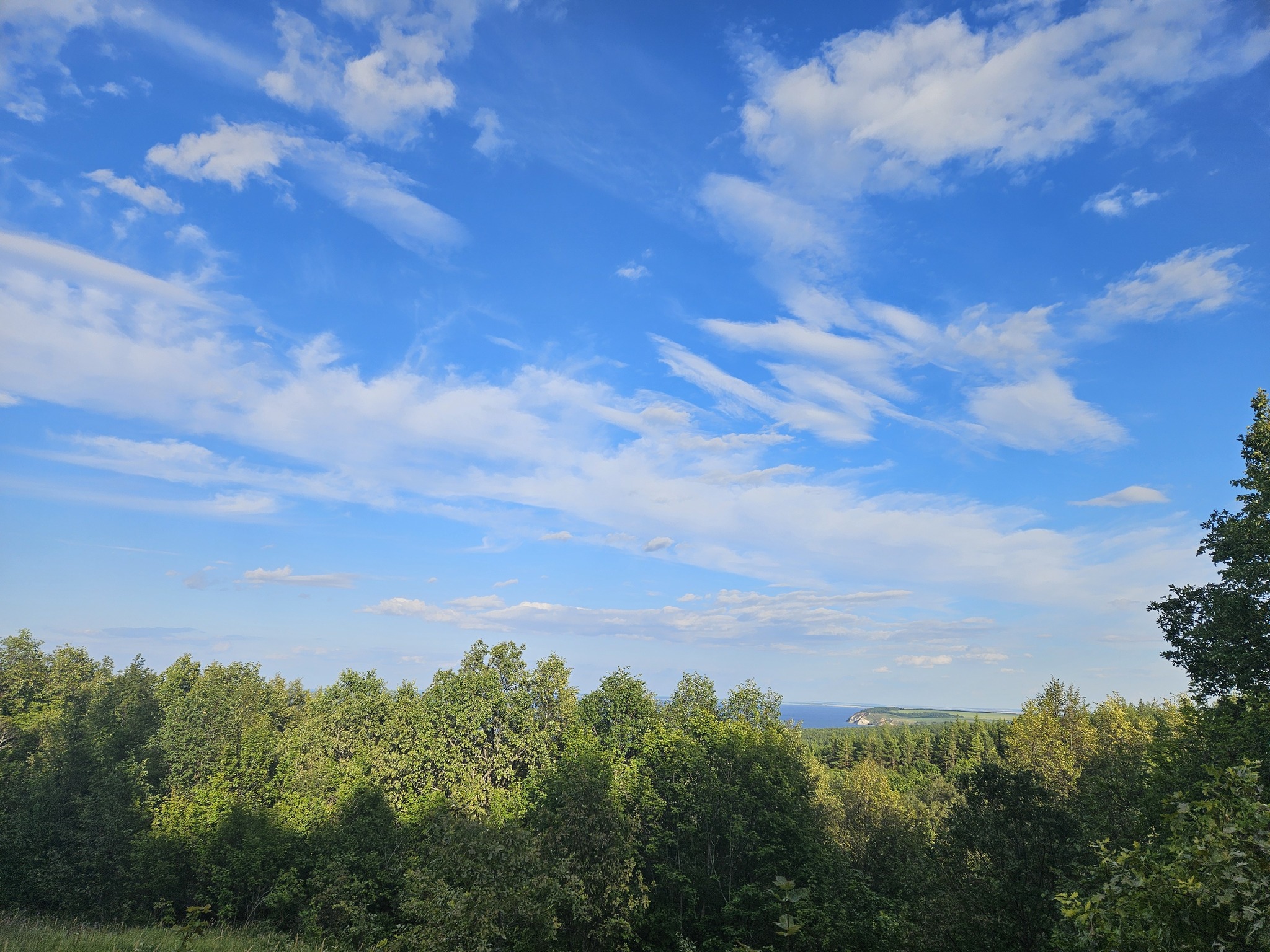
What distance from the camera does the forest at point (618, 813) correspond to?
1641 cm

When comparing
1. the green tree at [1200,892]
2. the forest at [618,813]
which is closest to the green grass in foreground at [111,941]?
the forest at [618,813]

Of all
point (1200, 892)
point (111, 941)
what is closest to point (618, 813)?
point (111, 941)

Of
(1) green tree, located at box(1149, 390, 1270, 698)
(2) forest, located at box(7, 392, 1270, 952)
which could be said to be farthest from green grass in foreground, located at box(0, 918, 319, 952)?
(1) green tree, located at box(1149, 390, 1270, 698)

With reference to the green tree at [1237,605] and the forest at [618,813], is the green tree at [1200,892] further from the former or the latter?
the green tree at [1237,605]

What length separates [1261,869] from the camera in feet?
19.9

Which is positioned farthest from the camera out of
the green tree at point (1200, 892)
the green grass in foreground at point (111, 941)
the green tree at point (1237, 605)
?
the green tree at point (1237, 605)

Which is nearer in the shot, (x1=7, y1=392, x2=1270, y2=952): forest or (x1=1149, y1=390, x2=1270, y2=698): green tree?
(x1=7, y1=392, x2=1270, y2=952): forest

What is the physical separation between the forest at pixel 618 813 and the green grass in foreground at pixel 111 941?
1247mm

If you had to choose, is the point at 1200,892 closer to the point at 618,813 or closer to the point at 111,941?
the point at 111,941

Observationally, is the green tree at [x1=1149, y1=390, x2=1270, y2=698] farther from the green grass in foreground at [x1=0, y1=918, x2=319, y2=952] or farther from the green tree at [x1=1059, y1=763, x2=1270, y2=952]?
the green grass in foreground at [x1=0, y1=918, x2=319, y2=952]

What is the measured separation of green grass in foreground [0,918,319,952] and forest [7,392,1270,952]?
1.25 metres

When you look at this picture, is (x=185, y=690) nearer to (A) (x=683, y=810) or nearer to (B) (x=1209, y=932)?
(A) (x=683, y=810)

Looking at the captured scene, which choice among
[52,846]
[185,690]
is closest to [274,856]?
[52,846]

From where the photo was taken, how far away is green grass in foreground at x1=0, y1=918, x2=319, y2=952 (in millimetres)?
13203
